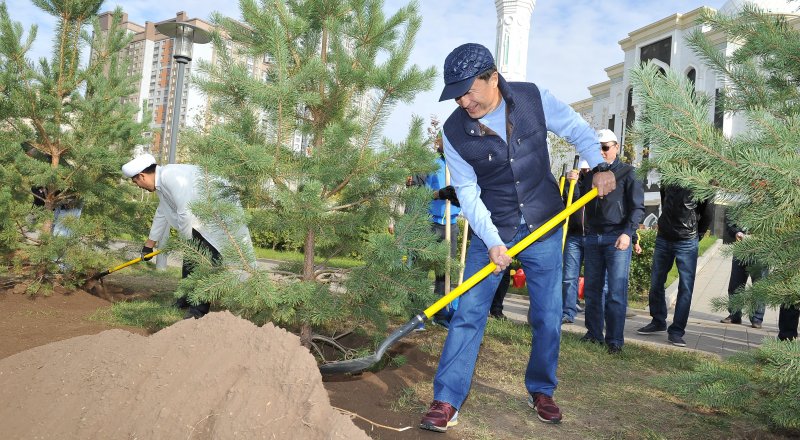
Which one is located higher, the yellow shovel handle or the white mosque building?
the white mosque building

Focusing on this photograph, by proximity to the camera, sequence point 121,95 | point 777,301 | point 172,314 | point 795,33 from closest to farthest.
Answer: point 777,301, point 795,33, point 172,314, point 121,95

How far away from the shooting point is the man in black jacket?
5895mm

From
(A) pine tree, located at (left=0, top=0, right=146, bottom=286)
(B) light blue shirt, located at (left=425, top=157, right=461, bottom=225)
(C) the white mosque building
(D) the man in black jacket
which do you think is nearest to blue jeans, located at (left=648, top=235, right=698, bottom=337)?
(D) the man in black jacket

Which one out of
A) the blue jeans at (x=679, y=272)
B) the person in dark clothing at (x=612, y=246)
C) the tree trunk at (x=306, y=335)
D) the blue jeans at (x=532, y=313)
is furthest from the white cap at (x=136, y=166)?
the blue jeans at (x=679, y=272)

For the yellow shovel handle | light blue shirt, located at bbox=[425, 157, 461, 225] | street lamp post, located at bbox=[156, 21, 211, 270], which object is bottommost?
the yellow shovel handle

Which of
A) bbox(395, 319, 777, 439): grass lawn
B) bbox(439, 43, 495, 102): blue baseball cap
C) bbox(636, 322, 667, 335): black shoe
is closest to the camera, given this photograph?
bbox(439, 43, 495, 102): blue baseball cap

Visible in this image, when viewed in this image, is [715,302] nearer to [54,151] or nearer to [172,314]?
[172,314]

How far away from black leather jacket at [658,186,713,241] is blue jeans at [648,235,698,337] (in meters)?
0.08

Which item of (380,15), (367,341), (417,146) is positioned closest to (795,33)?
(417,146)

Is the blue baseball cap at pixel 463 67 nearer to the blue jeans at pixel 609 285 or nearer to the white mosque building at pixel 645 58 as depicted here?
the blue jeans at pixel 609 285

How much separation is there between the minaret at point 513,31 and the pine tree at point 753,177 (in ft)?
38.0

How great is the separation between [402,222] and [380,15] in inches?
55.0

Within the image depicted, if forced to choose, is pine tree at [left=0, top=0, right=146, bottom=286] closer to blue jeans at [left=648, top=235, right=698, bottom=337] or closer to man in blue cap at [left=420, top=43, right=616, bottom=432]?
man in blue cap at [left=420, top=43, right=616, bottom=432]

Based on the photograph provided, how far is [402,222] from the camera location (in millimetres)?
3535
